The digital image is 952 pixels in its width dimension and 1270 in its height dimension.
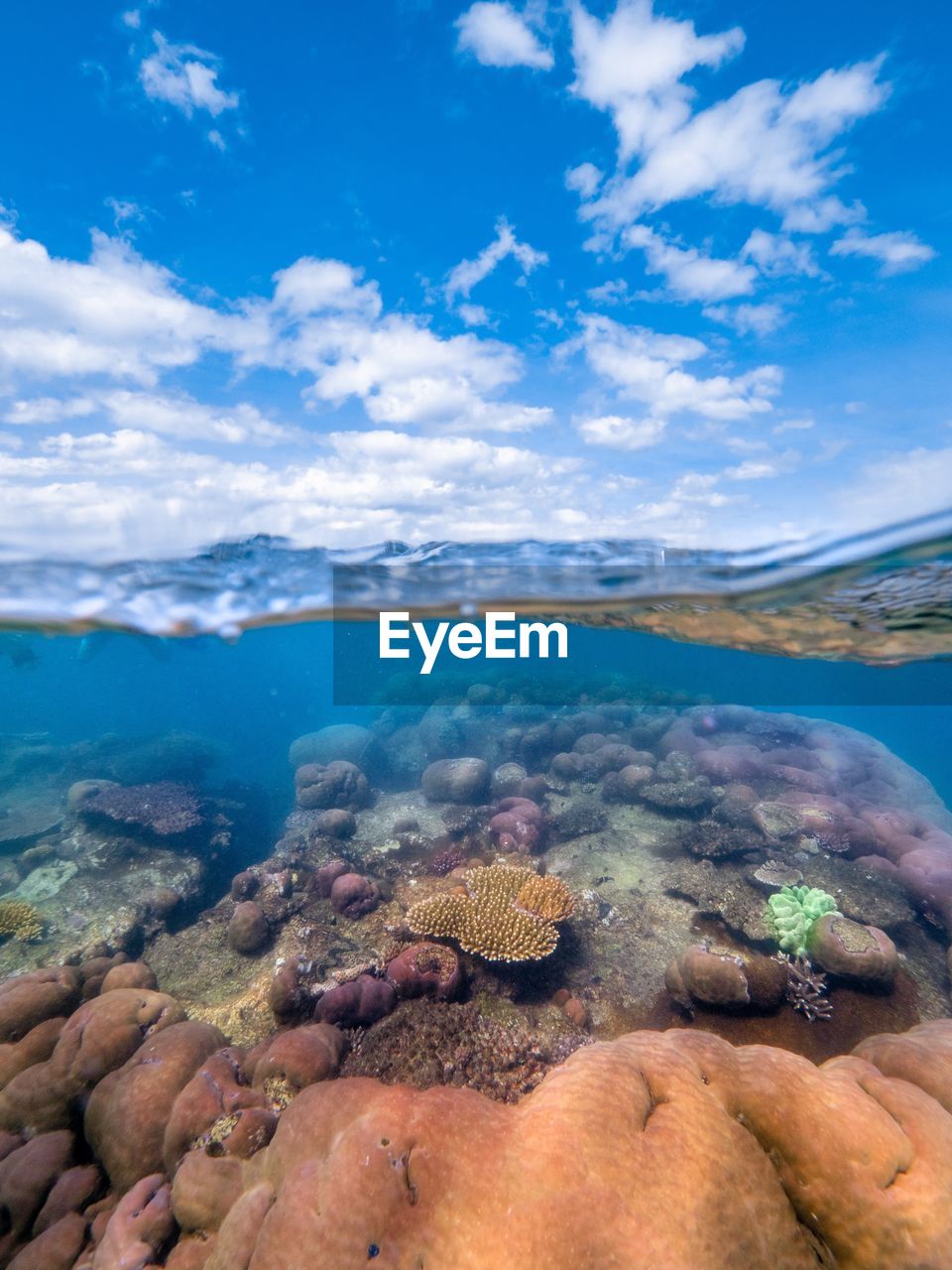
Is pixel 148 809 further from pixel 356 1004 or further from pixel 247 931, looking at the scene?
pixel 356 1004

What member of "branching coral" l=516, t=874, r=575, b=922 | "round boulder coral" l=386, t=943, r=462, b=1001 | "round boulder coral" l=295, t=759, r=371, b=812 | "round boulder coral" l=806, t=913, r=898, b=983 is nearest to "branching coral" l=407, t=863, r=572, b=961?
"branching coral" l=516, t=874, r=575, b=922

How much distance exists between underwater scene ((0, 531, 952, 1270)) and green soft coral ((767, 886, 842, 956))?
4 cm

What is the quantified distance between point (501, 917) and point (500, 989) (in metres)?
0.82

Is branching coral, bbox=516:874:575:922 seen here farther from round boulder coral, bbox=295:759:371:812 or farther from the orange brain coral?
round boulder coral, bbox=295:759:371:812

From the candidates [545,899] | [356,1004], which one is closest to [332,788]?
[545,899]

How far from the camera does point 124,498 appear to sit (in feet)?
30.7

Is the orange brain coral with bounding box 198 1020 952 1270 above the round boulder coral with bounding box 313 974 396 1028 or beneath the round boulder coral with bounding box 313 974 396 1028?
above

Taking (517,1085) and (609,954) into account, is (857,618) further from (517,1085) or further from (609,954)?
(517,1085)

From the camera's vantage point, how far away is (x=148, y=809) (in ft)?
45.2

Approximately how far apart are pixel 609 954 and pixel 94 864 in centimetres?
1127

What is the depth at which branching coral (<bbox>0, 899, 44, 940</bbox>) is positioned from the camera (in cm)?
903

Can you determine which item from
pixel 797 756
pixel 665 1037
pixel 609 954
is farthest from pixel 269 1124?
pixel 797 756

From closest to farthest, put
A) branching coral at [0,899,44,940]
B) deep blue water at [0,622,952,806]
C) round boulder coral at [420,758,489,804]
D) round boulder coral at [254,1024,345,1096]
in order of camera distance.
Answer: round boulder coral at [254,1024,345,1096] → branching coral at [0,899,44,940] → round boulder coral at [420,758,489,804] → deep blue water at [0,622,952,806]

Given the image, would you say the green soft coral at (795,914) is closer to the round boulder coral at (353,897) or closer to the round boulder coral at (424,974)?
the round boulder coral at (424,974)
